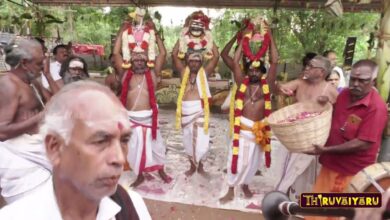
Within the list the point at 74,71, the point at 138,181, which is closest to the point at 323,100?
the point at 138,181

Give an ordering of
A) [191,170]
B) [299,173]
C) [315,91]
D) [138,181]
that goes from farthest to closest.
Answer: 1. [191,170]
2. [138,181]
3. [299,173]
4. [315,91]

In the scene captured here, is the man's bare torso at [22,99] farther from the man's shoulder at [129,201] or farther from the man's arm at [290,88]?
the man's arm at [290,88]

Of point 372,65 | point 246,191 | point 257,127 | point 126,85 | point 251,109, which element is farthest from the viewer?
point 126,85

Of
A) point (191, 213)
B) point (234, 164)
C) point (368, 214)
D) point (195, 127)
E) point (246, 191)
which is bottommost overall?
point (191, 213)

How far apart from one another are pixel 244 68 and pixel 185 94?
103cm

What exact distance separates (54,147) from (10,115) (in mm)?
1955

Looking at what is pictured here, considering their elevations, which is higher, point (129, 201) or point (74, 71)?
point (74, 71)

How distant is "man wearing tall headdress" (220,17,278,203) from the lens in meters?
4.71

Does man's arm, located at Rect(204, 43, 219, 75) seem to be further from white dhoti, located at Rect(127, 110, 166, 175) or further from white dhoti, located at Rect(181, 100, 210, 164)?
white dhoti, located at Rect(127, 110, 166, 175)

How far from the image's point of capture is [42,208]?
136 cm

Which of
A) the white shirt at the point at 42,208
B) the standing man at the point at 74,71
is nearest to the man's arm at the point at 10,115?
the standing man at the point at 74,71

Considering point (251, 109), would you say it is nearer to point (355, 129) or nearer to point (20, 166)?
point (355, 129)

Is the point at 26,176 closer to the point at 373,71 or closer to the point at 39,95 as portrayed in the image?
the point at 39,95

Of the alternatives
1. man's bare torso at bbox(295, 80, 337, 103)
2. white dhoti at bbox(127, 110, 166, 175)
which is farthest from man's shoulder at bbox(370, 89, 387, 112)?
white dhoti at bbox(127, 110, 166, 175)
